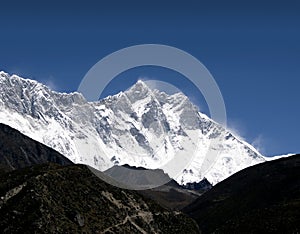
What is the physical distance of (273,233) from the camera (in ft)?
655

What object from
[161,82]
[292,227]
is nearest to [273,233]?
[292,227]

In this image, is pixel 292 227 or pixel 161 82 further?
pixel 292 227

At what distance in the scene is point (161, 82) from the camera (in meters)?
114

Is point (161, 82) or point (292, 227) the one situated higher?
point (292, 227)

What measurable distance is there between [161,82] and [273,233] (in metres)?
101

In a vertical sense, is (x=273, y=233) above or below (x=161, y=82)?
above

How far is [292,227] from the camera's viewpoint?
198375 mm

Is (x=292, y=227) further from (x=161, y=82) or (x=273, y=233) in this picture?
(x=161, y=82)

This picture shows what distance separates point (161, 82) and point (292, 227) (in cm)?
10163

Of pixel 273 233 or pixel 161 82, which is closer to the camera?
pixel 161 82

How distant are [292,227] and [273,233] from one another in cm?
604
